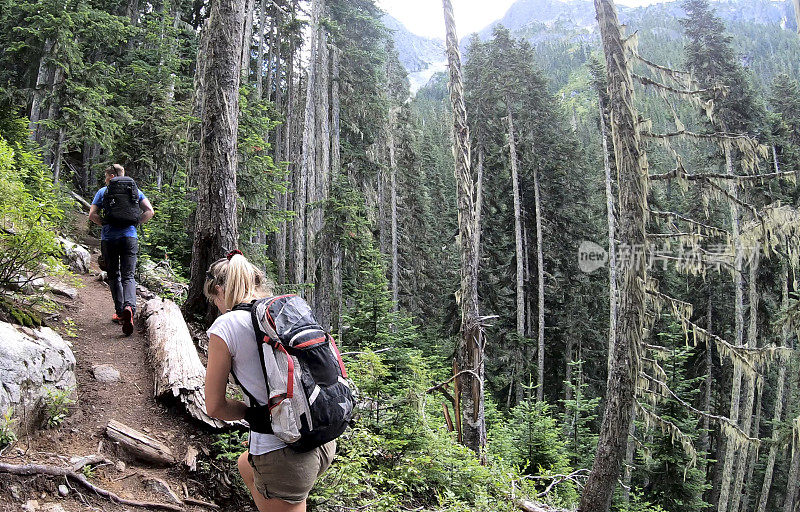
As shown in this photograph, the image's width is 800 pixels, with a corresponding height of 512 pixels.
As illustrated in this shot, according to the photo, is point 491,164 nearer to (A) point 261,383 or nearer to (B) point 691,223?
(B) point 691,223

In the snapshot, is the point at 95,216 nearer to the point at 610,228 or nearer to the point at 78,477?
the point at 78,477

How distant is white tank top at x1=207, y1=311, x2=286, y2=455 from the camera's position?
2221 millimetres

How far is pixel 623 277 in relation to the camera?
273 inches

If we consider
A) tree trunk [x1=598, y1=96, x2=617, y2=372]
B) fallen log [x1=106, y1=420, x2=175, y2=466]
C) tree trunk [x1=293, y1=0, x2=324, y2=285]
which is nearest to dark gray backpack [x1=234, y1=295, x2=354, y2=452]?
fallen log [x1=106, y1=420, x2=175, y2=466]

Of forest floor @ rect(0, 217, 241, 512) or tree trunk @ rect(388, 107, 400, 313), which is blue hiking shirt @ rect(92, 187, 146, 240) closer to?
forest floor @ rect(0, 217, 241, 512)

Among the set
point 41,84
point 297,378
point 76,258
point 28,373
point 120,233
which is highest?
point 41,84

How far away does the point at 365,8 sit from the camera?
71.9ft

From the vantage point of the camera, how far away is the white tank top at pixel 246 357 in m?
2.22

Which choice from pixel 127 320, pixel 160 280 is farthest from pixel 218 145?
pixel 160 280

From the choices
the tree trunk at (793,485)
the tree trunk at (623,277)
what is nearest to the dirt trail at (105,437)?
the tree trunk at (623,277)

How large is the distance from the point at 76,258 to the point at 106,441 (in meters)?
6.22

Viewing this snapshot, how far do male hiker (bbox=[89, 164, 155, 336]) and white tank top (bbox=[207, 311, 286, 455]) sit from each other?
415 cm

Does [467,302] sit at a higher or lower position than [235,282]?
lower

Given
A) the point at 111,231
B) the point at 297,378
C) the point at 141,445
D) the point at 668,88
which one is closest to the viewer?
the point at 297,378
